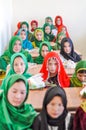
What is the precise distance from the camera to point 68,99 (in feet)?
8.65

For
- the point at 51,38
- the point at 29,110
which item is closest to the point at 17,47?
the point at 51,38

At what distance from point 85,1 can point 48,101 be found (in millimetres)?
6256

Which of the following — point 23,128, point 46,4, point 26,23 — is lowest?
point 23,128

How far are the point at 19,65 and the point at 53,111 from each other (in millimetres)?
1661

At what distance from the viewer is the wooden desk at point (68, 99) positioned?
248 centimetres

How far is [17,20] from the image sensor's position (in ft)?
26.2

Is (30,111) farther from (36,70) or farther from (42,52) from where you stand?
(42,52)

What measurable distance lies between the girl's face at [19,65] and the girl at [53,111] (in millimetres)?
1556

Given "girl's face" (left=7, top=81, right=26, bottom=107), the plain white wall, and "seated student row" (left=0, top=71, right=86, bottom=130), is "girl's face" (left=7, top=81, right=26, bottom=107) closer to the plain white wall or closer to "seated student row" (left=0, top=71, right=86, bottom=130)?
"seated student row" (left=0, top=71, right=86, bottom=130)

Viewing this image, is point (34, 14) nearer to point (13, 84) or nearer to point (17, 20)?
point (17, 20)

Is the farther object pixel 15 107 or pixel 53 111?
pixel 15 107

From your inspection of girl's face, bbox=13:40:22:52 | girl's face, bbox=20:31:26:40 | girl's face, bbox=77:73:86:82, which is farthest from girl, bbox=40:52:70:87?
girl's face, bbox=20:31:26:40

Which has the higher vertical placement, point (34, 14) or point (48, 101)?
point (34, 14)

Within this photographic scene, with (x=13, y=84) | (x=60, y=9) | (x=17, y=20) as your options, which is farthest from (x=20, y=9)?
(x=13, y=84)
